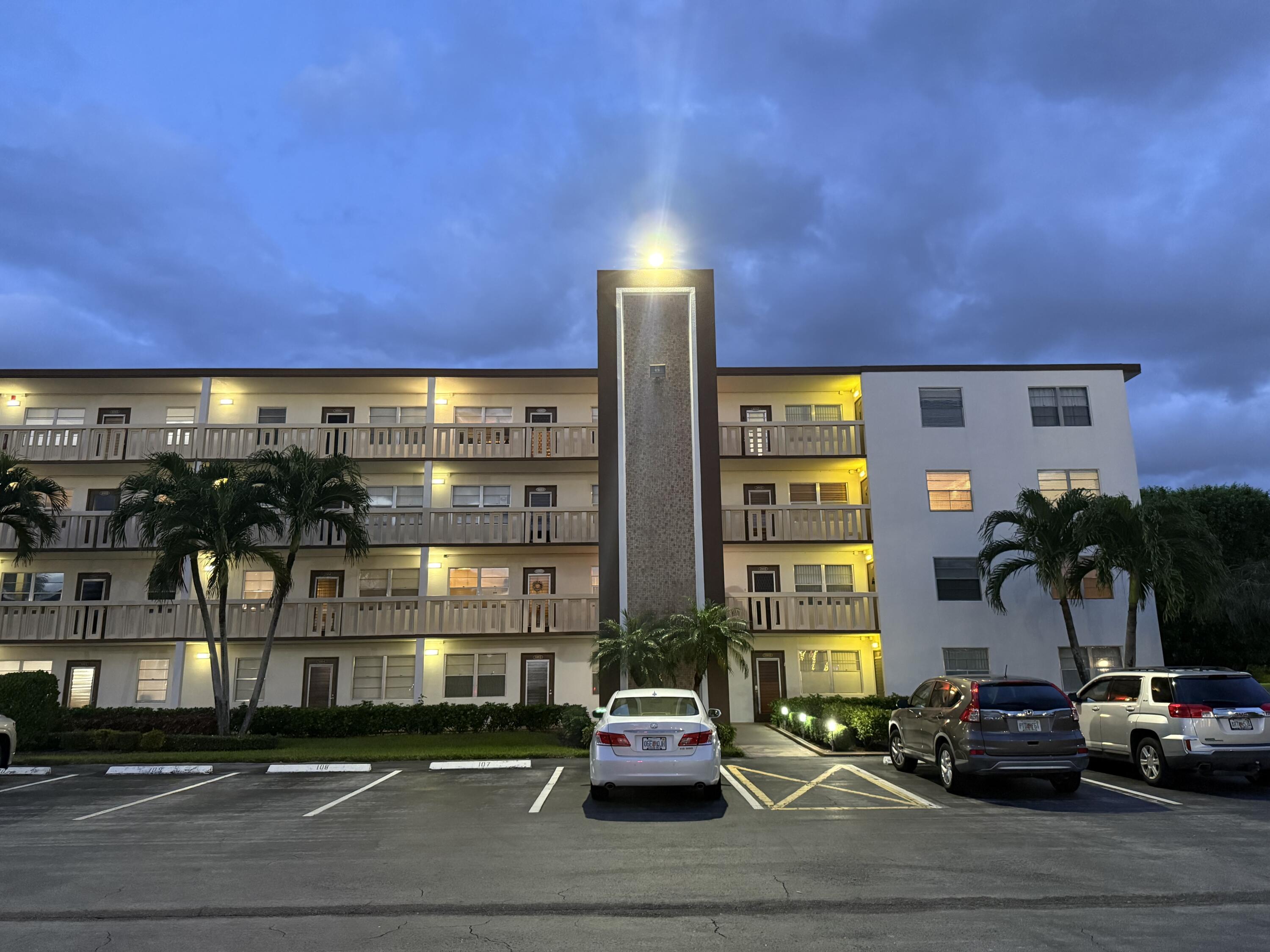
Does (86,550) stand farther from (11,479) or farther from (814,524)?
(814,524)

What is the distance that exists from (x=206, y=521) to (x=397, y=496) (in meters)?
7.55

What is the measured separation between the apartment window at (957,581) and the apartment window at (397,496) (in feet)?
52.6

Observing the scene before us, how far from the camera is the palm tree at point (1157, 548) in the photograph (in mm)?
20000

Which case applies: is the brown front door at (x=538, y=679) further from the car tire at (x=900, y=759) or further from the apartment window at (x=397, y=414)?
the car tire at (x=900, y=759)

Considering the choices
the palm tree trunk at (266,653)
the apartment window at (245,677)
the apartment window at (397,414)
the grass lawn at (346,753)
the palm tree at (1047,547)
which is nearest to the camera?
the grass lawn at (346,753)

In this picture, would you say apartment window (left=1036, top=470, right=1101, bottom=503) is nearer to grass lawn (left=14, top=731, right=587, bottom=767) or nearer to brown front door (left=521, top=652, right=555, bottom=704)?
brown front door (left=521, top=652, right=555, bottom=704)

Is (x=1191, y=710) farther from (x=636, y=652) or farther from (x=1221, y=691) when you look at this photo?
(x=636, y=652)

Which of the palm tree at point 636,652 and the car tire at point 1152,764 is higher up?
the palm tree at point 636,652

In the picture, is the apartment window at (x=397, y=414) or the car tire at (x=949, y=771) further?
the apartment window at (x=397, y=414)

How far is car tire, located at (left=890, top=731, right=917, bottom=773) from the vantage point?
14.3 metres

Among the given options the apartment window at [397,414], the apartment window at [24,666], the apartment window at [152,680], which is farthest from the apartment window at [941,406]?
the apartment window at [24,666]

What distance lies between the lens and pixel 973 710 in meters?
11.7

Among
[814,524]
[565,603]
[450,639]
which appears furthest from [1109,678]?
[450,639]

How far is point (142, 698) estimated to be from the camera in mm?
25578
